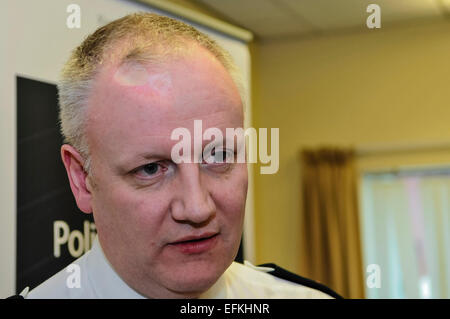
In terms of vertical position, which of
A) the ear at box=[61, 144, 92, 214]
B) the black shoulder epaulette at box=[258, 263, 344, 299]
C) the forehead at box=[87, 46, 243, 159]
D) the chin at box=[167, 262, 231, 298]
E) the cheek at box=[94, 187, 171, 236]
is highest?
the forehead at box=[87, 46, 243, 159]

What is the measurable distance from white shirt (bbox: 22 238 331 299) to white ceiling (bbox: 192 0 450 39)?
0.31 metres

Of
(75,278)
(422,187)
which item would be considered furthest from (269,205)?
(422,187)

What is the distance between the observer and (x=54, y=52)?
677 mm

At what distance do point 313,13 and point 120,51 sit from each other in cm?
33

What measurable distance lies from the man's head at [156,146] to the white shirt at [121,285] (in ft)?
0.13

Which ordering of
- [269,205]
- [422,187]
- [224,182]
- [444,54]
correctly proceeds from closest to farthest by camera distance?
[224,182] < [269,205] < [444,54] < [422,187]

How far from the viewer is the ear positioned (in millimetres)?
508

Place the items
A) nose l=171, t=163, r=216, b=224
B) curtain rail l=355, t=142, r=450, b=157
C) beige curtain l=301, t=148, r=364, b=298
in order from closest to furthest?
nose l=171, t=163, r=216, b=224 < beige curtain l=301, t=148, r=364, b=298 < curtain rail l=355, t=142, r=450, b=157

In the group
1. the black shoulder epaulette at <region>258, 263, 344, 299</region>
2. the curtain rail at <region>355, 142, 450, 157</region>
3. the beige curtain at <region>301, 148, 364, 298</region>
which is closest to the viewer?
the black shoulder epaulette at <region>258, 263, 344, 299</region>

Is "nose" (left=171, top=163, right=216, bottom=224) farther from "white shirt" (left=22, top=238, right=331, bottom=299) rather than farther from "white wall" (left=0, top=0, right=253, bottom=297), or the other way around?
"white wall" (left=0, top=0, right=253, bottom=297)

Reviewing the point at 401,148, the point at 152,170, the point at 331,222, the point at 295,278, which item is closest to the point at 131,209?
the point at 152,170

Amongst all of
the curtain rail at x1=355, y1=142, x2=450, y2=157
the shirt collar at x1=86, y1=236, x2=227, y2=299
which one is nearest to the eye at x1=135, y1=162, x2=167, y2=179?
the shirt collar at x1=86, y1=236, x2=227, y2=299
